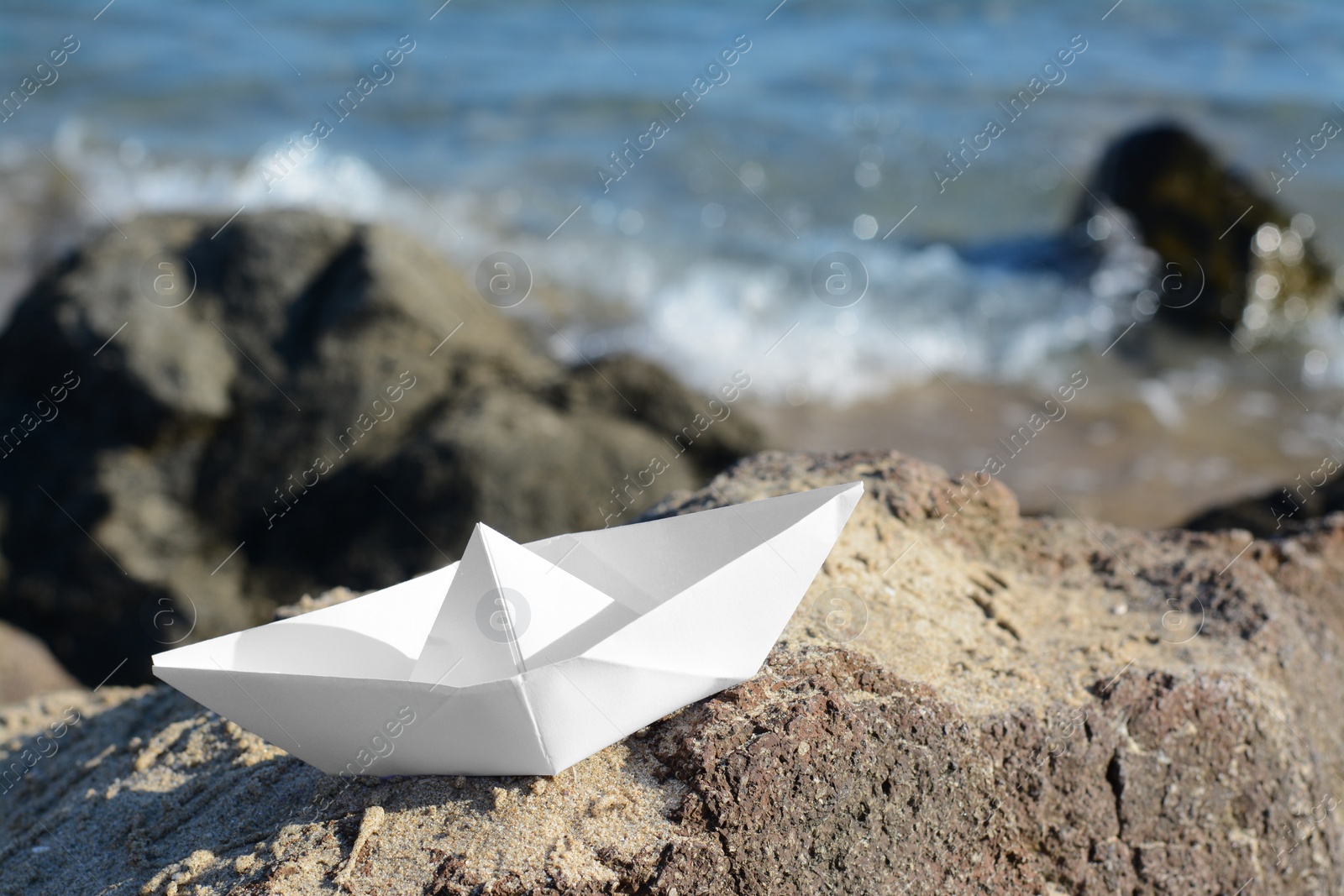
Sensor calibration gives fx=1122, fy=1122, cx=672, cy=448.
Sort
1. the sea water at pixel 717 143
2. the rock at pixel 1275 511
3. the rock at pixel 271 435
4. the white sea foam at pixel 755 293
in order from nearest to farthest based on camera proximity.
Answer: the rock at pixel 1275 511 → the rock at pixel 271 435 → the white sea foam at pixel 755 293 → the sea water at pixel 717 143

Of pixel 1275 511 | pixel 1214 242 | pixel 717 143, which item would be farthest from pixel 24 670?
pixel 717 143

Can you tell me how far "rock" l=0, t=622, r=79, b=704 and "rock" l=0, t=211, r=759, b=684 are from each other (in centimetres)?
47

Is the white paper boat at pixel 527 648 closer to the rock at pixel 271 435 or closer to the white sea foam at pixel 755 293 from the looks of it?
the rock at pixel 271 435

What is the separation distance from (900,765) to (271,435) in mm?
3863

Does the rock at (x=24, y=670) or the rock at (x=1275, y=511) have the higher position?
the rock at (x=24, y=670)

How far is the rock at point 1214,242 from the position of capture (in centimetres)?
834

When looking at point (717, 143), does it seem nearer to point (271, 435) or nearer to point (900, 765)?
point (271, 435)

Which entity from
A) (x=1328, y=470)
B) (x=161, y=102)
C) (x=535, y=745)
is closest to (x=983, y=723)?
(x=535, y=745)

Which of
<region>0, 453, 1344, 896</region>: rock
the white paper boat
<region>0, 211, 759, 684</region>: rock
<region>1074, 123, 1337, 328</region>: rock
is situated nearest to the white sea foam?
<region>1074, 123, 1337, 328</region>: rock

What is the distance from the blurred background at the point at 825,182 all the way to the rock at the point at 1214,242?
0.11ft

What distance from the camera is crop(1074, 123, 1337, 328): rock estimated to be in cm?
834

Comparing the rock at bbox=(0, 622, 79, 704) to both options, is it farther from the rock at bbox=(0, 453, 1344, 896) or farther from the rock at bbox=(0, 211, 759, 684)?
the rock at bbox=(0, 453, 1344, 896)

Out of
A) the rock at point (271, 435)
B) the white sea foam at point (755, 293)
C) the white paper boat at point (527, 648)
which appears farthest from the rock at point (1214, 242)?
the white paper boat at point (527, 648)

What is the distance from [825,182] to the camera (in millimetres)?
10484
